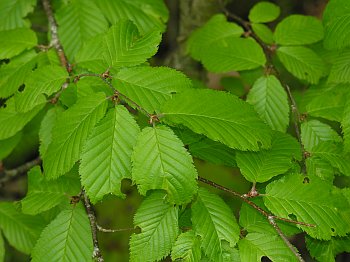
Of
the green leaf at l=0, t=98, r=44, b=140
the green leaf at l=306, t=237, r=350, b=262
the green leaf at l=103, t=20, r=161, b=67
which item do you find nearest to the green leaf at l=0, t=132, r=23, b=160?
the green leaf at l=0, t=98, r=44, b=140

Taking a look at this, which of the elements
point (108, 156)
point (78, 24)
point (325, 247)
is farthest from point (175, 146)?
point (78, 24)

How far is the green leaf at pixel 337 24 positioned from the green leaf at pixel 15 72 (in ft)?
3.29

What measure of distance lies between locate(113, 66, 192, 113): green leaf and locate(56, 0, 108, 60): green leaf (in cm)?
61

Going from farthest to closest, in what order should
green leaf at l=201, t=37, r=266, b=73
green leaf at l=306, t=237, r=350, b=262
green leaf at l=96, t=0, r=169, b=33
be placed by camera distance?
green leaf at l=96, t=0, r=169, b=33
green leaf at l=201, t=37, r=266, b=73
green leaf at l=306, t=237, r=350, b=262

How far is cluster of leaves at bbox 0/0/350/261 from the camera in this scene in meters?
1.07

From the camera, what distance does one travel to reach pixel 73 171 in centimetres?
144

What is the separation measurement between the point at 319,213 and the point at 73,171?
2.54ft

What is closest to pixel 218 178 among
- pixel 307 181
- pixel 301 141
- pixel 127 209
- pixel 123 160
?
pixel 127 209

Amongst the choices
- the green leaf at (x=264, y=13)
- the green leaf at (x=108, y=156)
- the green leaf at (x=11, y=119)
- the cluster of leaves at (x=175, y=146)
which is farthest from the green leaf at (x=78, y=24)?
the green leaf at (x=108, y=156)

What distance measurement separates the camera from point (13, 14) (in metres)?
1.84

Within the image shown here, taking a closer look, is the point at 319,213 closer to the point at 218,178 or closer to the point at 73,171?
the point at 73,171

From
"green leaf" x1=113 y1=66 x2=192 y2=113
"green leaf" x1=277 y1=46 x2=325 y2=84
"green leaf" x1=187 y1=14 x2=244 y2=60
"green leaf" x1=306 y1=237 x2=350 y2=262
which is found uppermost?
"green leaf" x1=113 y1=66 x2=192 y2=113

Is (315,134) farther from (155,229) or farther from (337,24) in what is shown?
(155,229)

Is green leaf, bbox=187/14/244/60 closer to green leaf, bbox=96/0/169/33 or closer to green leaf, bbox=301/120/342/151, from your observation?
green leaf, bbox=96/0/169/33
